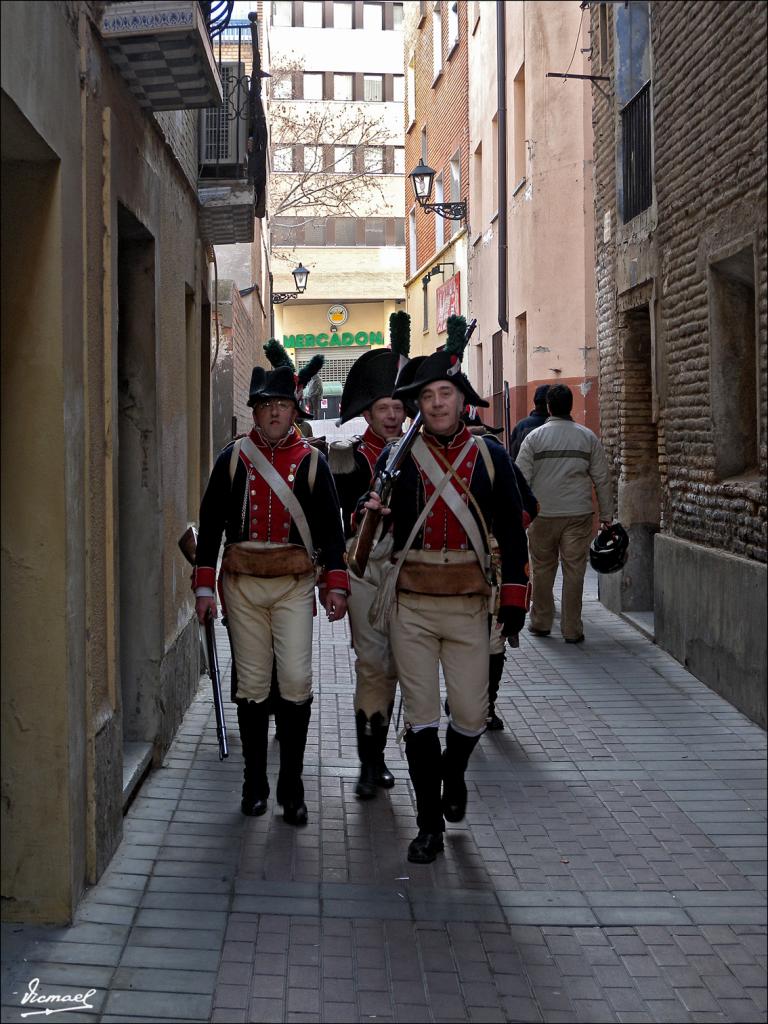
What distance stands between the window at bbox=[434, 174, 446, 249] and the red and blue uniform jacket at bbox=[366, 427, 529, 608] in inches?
935

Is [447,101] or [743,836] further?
[447,101]

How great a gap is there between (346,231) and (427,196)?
25007mm

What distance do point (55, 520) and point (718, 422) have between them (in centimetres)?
551

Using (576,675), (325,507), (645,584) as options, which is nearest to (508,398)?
(645,584)

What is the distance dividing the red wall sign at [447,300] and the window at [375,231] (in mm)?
18381

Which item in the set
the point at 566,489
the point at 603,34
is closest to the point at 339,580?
the point at 566,489

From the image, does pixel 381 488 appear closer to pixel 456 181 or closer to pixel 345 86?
pixel 456 181

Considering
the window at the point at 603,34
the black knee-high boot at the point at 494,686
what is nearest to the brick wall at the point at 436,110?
the window at the point at 603,34

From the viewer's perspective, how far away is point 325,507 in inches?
231

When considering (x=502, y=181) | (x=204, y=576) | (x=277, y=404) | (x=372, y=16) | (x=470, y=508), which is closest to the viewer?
(x=470, y=508)

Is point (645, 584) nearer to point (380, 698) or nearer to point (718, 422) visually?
point (718, 422)

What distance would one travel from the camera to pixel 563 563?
10523 mm

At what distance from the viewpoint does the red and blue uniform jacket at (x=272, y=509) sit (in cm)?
577

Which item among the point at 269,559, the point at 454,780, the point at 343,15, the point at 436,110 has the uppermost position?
the point at 343,15
